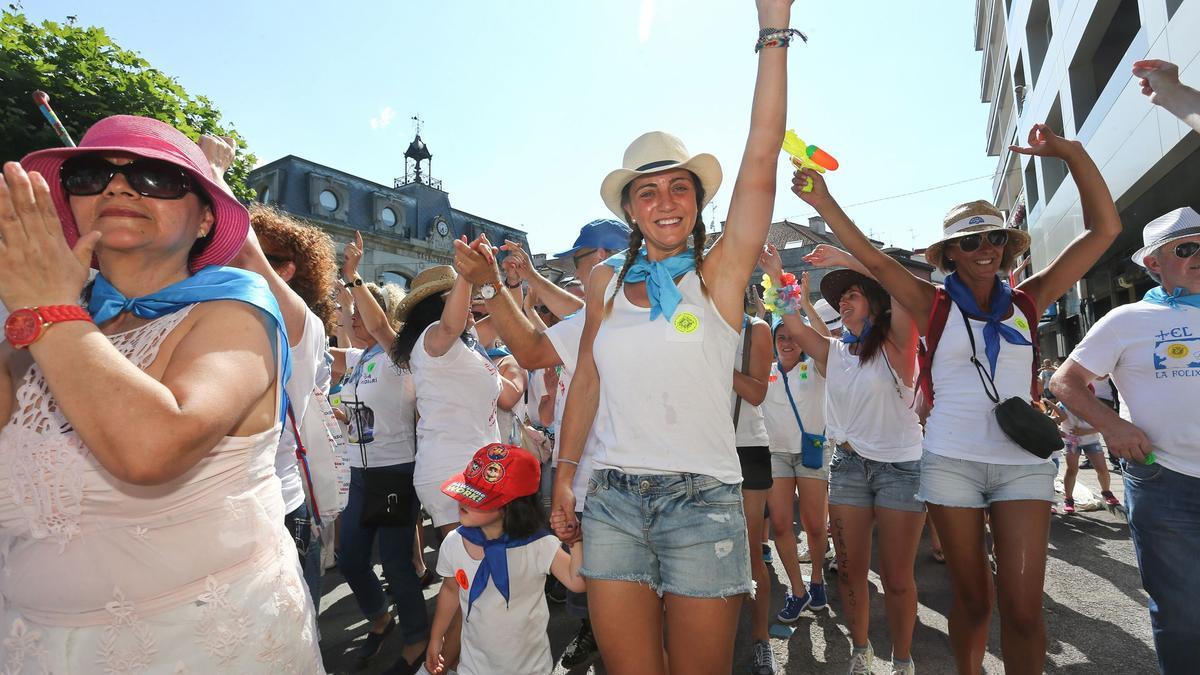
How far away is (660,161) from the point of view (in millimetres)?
2443

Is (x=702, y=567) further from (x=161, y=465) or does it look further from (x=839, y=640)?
(x=839, y=640)

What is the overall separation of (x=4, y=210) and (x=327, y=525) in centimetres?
188

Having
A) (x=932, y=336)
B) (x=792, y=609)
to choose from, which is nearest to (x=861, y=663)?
(x=792, y=609)

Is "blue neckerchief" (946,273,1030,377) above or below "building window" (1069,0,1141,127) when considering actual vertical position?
below

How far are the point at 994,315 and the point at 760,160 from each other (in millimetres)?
1769

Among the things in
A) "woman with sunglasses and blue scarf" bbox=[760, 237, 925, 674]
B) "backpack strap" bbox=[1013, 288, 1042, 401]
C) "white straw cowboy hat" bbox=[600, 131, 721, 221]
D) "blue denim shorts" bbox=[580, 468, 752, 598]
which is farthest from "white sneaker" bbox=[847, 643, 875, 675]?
"white straw cowboy hat" bbox=[600, 131, 721, 221]

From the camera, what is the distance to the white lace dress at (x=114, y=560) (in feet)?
4.45

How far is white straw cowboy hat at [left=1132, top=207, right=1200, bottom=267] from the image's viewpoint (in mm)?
3020

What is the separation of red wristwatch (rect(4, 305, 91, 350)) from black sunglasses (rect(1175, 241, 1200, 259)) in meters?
4.23

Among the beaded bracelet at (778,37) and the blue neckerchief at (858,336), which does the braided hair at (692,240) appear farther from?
the blue neckerchief at (858,336)

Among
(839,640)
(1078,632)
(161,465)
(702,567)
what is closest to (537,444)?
(839,640)

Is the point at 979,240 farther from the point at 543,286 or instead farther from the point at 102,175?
the point at 102,175

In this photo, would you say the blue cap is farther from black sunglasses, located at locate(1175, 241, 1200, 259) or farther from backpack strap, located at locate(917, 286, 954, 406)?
black sunglasses, located at locate(1175, 241, 1200, 259)

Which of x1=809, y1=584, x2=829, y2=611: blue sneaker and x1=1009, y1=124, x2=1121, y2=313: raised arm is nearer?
x1=1009, y1=124, x2=1121, y2=313: raised arm
